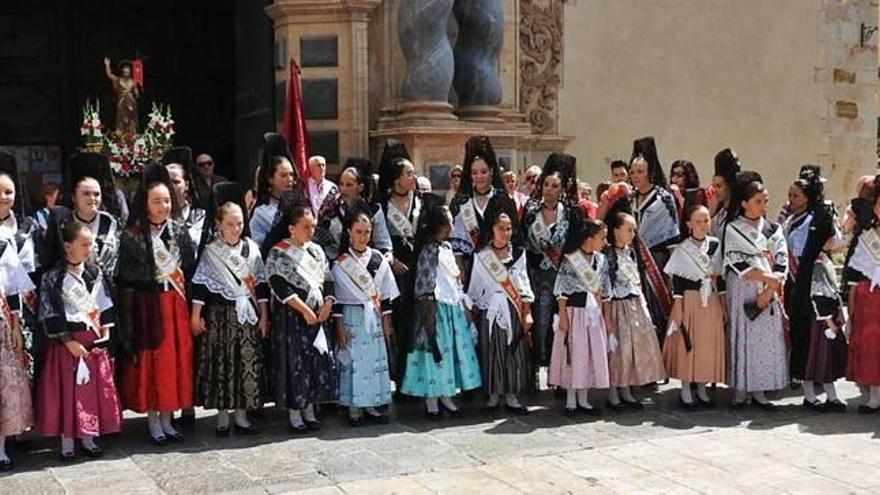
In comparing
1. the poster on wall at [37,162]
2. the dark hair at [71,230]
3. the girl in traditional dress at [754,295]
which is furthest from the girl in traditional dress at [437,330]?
the poster on wall at [37,162]

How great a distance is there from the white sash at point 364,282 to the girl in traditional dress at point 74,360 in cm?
155

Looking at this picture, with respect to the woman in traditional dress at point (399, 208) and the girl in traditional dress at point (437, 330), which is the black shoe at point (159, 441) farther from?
the woman in traditional dress at point (399, 208)

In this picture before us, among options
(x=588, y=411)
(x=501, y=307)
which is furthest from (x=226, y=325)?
(x=588, y=411)

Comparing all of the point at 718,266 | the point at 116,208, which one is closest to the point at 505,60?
the point at 718,266

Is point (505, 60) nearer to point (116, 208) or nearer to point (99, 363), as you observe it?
point (116, 208)

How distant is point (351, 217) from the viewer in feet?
23.0

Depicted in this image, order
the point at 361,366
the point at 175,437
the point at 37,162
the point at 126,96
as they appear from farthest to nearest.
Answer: the point at 37,162 < the point at 126,96 < the point at 361,366 < the point at 175,437

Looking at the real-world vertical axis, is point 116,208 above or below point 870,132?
below

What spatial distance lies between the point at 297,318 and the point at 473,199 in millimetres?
1670

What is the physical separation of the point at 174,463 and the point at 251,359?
85 cm

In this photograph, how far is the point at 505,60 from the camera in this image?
454 inches

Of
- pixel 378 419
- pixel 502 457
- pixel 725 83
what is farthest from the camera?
pixel 725 83

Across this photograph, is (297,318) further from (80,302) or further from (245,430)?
(80,302)

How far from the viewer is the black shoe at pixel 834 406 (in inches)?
292
